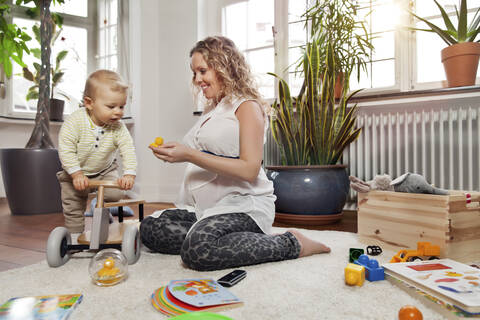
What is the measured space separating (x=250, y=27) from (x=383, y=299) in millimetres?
2587

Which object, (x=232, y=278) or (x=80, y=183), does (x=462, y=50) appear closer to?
(x=232, y=278)

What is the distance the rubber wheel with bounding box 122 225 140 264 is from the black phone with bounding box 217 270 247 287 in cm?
A: 38

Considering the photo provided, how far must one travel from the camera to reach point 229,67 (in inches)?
50.7

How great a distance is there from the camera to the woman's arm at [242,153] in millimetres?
1110

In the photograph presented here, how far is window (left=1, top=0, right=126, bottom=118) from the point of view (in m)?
3.37

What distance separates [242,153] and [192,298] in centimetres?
54

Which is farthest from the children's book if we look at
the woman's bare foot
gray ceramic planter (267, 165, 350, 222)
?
gray ceramic planter (267, 165, 350, 222)

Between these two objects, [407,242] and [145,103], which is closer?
[407,242]

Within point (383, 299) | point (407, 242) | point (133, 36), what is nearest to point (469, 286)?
point (383, 299)

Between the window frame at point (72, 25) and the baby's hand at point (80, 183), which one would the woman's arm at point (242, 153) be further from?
the window frame at point (72, 25)

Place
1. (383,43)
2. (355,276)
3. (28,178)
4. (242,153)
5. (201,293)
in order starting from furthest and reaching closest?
(383,43)
(28,178)
(242,153)
(355,276)
(201,293)

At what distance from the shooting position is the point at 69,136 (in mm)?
1430

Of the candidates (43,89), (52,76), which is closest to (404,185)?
(43,89)

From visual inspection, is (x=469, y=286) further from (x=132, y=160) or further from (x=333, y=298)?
(x=132, y=160)
